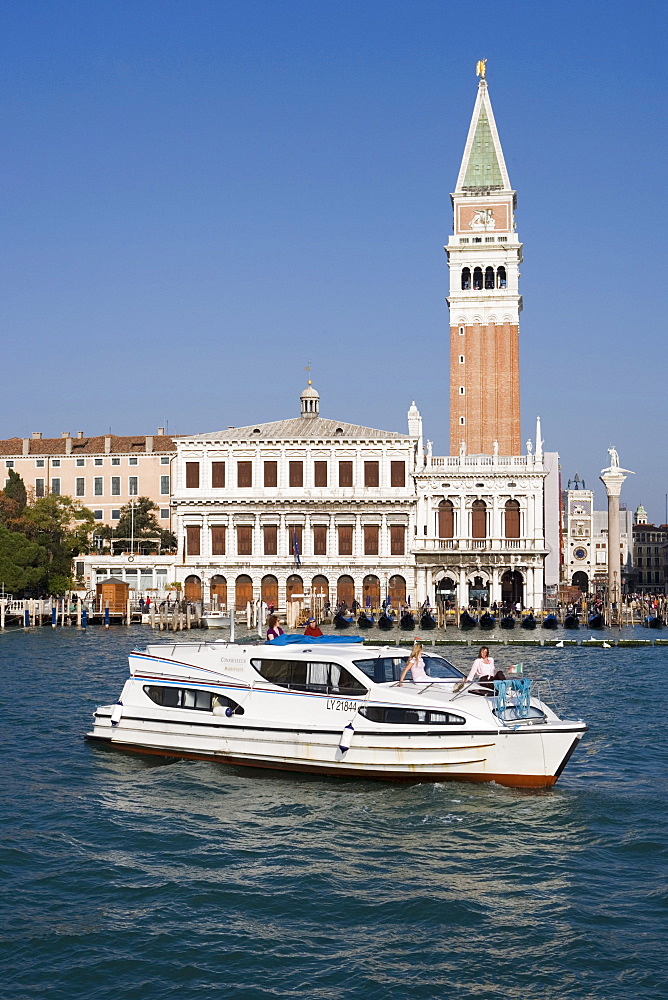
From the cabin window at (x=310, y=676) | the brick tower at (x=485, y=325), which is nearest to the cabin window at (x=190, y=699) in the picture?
the cabin window at (x=310, y=676)

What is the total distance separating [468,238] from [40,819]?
189 feet

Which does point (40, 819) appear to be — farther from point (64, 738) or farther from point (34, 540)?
point (34, 540)

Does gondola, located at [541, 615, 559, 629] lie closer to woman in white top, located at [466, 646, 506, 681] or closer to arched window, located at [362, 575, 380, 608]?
arched window, located at [362, 575, 380, 608]

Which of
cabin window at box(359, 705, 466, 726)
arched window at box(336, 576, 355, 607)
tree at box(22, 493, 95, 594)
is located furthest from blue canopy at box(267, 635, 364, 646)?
tree at box(22, 493, 95, 594)

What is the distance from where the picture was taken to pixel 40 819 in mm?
15305

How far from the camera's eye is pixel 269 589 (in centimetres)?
6181

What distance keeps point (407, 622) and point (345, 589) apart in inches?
303

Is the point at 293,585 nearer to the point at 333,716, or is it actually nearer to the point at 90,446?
the point at 90,446

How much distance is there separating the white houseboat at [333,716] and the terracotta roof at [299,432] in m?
42.3

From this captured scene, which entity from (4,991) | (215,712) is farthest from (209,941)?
(215,712)

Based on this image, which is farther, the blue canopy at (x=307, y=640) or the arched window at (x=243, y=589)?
the arched window at (x=243, y=589)

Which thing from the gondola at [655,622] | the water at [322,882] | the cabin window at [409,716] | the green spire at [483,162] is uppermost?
the green spire at [483,162]

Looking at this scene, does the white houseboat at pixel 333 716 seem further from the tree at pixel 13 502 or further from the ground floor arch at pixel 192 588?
the tree at pixel 13 502

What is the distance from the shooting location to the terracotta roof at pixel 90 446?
73062mm
